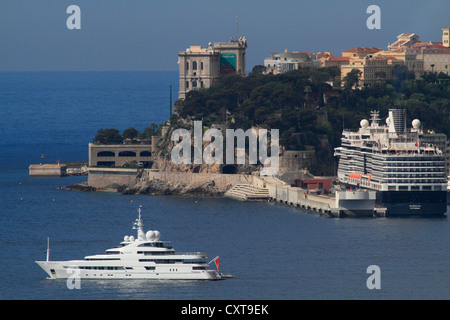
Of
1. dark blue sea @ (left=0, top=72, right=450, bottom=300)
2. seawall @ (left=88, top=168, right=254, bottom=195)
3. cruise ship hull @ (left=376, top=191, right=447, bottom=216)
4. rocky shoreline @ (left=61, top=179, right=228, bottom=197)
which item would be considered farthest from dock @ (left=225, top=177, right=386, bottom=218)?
rocky shoreline @ (left=61, top=179, right=228, bottom=197)

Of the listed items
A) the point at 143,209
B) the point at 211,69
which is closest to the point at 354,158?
the point at 143,209

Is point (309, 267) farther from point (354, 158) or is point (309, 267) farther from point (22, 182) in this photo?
point (22, 182)

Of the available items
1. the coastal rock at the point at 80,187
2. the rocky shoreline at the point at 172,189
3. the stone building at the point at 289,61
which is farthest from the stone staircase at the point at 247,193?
the stone building at the point at 289,61

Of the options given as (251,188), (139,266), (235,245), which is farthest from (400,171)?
(139,266)

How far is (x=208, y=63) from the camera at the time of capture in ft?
496

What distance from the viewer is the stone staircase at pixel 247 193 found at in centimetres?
12425

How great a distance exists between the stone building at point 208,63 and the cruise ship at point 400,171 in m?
30.4

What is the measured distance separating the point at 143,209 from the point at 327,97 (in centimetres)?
3395

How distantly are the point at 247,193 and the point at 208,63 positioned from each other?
2861 centimetres

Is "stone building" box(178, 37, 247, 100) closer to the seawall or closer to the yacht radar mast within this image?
the seawall

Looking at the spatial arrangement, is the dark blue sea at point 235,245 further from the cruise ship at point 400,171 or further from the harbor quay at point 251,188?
the cruise ship at point 400,171

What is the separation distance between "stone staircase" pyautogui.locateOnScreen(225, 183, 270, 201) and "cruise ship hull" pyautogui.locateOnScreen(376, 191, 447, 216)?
1301cm

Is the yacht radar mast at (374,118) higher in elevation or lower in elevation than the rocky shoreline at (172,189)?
higher

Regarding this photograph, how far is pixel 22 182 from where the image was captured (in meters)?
139
